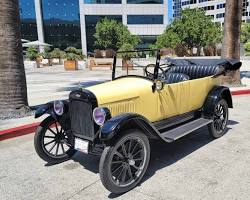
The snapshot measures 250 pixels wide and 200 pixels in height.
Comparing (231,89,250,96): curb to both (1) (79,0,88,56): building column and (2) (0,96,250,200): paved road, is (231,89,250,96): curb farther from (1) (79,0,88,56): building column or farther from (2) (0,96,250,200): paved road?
(1) (79,0,88,56): building column

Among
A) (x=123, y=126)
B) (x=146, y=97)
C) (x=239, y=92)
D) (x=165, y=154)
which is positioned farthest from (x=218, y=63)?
(x=239, y=92)

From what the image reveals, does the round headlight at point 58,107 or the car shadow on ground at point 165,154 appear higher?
the round headlight at point 58,107

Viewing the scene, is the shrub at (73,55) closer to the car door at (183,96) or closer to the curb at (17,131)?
the curb at (17,131)

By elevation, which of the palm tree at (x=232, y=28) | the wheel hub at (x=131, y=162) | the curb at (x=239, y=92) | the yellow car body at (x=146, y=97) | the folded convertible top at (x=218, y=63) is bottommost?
the curb at (x=239, y=92)

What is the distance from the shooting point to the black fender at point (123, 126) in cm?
351

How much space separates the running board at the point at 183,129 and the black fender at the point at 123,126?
0.31m

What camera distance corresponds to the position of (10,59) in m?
7.04

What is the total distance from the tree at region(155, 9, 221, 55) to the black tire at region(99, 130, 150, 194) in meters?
36.4

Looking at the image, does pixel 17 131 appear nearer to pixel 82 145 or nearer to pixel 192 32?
pixel 82 145

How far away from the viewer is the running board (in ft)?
14.5

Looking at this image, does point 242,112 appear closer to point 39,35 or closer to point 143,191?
point 143,191

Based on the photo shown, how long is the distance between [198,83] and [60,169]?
290 cm

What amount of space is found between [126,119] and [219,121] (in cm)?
293

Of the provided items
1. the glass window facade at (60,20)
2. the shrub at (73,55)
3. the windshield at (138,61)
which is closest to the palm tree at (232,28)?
the windshield at (138,61)
